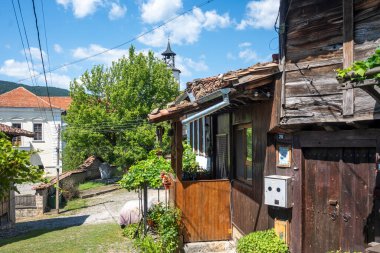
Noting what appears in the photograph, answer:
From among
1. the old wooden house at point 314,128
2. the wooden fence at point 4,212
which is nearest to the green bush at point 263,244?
the old wooden house at point 314,128

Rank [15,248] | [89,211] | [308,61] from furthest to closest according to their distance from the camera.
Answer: [89,211] → [15,248] → [308,61]

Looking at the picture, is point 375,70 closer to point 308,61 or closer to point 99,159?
point 308,61

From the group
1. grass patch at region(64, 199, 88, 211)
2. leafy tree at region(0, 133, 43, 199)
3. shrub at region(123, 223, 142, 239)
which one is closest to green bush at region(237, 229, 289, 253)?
leafy tree at region(0, 133, 43, 199)

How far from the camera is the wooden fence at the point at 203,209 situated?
327 inches

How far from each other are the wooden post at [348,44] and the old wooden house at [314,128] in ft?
0.04

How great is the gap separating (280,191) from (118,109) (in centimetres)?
2644

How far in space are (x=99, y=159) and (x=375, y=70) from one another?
109 feet

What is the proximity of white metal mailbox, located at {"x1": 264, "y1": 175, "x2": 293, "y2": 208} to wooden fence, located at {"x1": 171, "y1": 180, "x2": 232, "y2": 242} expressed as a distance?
8.39 feet

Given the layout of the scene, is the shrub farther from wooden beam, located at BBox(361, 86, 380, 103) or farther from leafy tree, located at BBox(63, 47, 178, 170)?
leafy tree, located at BBox(63, 47, 178, 170)

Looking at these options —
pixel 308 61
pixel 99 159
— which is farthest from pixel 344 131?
pixel 99 159

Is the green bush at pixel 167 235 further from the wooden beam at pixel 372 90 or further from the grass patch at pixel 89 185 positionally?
the grass patch at pixel 89 185

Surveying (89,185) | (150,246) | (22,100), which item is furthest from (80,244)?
(22,100)

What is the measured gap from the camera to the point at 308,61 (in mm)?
5488

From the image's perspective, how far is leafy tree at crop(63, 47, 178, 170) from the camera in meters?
30.3
